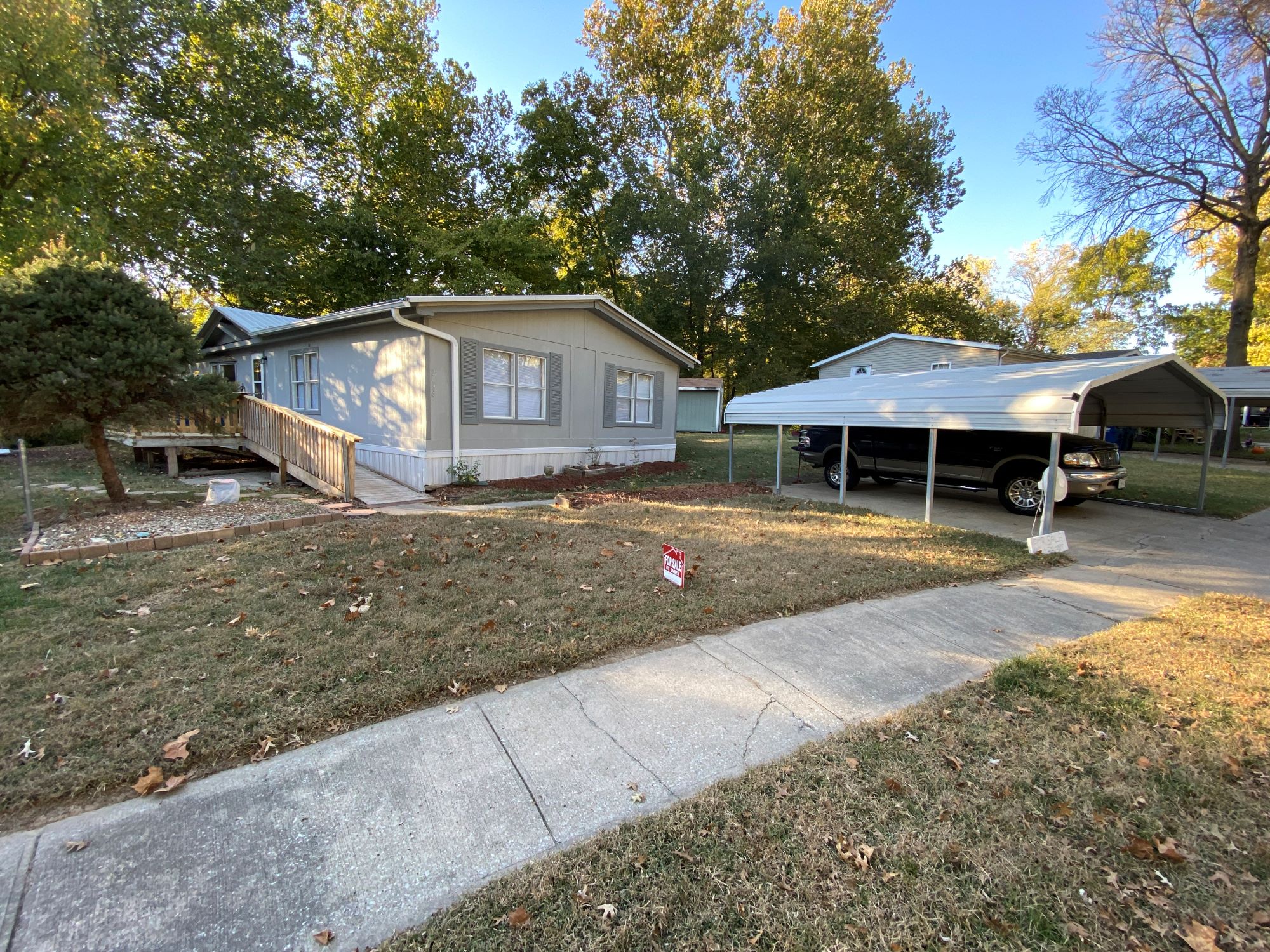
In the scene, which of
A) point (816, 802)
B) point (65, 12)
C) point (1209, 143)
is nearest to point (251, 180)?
point (65, 12)

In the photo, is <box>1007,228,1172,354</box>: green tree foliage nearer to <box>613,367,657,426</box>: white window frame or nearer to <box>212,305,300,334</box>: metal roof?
<box>613,367,657,426</box>: white window frame

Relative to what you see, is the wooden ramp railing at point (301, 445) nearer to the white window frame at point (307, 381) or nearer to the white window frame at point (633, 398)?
the white window frame at point (307, 381)

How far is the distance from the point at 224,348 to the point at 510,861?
1788 cm

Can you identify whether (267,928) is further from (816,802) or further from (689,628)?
(689,628)

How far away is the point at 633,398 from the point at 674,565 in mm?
9378

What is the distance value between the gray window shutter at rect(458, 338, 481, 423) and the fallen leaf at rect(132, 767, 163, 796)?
304 inches

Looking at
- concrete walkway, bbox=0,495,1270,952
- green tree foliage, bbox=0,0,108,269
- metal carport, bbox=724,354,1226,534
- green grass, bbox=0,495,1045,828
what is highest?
green tree foliage, bbox=0,0,108,269

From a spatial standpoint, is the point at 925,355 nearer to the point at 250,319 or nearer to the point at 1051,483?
the point at 1051,483

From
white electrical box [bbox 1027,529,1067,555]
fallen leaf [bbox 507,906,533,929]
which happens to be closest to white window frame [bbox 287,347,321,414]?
fallen leaf [bbox 507,906,533,929]

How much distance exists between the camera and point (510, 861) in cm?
201

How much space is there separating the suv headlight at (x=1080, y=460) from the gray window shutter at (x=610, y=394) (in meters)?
8.53

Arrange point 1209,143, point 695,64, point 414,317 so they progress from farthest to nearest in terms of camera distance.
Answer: point 695,64
point 1209,143
point 414,317

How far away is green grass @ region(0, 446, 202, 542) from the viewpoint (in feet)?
21.7

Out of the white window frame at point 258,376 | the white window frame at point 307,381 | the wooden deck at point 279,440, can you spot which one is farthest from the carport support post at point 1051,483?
the white window frame at point 258,376
